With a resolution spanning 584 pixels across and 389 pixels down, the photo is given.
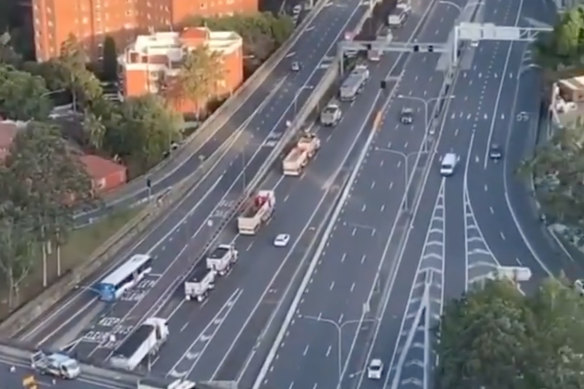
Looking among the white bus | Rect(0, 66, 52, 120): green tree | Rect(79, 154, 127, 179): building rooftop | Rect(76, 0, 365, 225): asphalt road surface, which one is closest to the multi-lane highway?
Rect(76, 0, 365, 225): asphalt road surface

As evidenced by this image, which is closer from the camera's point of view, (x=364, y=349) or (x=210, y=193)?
(x=364, y=349)

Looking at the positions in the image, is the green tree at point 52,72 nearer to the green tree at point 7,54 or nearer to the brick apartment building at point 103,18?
the green tree at point 7,54

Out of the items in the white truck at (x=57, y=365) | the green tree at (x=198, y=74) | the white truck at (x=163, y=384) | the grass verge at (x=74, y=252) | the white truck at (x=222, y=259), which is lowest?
the grass verge at (x=74, y=252)

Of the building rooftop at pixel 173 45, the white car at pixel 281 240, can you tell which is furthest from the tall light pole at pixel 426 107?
the white car at pixel 281 240

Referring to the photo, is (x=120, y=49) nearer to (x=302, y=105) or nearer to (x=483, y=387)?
(x=302, y=105)

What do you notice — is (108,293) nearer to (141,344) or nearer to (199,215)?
(141,344)

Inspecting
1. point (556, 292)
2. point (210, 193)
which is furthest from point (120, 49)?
point (556, 292)
